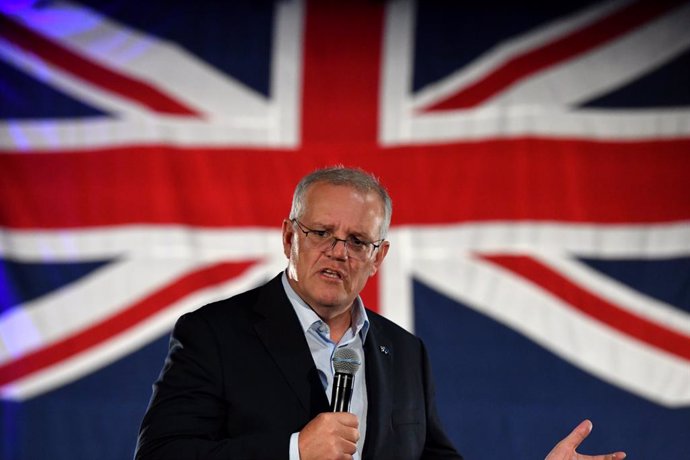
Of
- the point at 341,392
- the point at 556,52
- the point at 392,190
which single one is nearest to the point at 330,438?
the point at 341,392

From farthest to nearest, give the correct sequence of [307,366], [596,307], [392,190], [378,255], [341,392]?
[392,190]
[596,307]
[378,255]
[307,366]
[341,392]

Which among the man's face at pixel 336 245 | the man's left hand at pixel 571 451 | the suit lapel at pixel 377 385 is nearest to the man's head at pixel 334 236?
the man's face at pixel 336 245

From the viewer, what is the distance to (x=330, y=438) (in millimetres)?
1632

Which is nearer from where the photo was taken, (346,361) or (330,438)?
(330,438)

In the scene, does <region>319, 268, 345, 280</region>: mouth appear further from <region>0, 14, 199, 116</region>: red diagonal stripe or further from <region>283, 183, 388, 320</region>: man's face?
<region>0, 14, 199, 116</region>: red diagonal stripe

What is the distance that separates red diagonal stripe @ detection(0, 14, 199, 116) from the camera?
4418 mm

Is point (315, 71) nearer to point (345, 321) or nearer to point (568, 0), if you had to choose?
point (568, 0)

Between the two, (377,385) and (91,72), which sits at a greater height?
(91,72)

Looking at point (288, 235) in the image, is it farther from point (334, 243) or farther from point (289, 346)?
point (289, 346)

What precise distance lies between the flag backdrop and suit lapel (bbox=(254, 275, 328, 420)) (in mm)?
2354

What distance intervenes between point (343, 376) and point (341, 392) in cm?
4

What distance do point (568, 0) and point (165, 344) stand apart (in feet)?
8.45

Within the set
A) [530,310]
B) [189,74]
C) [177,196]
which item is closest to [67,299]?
[177,196]

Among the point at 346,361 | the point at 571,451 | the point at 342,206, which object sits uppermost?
the point at 342,206
